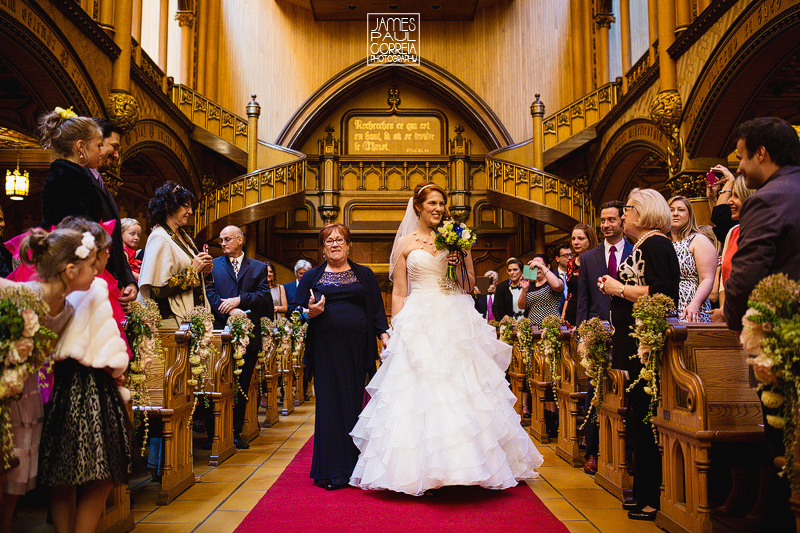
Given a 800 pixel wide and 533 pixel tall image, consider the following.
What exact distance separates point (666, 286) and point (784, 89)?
7912 mm

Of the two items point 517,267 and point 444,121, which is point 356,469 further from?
point 444,121

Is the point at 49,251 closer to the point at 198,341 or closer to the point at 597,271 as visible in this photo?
the point at 198,341

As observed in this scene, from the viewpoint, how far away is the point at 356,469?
4.10 m

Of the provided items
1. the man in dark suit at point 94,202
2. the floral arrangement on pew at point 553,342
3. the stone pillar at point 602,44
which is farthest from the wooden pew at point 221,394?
the stone pillar at point 602,44

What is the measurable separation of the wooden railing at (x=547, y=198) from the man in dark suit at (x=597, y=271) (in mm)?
8838

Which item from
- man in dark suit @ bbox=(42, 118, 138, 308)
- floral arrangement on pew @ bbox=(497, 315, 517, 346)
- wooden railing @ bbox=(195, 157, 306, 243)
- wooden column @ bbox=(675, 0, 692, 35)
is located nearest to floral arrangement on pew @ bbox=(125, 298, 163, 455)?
man in dark suit @ bbox=(42, 118, 138, 308)

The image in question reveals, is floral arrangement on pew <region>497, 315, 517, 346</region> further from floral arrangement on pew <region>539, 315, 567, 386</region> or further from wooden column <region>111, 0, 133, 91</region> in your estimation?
wooden column <region>111, 0, 133, 91</region>

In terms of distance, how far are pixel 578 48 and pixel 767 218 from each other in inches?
545

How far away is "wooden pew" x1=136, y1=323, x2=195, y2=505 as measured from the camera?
391 centimetres

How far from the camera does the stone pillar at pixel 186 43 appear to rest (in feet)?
48.0

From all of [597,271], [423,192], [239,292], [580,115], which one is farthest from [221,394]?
[580,115]

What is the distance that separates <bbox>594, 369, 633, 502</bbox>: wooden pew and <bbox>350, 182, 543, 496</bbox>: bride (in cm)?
44

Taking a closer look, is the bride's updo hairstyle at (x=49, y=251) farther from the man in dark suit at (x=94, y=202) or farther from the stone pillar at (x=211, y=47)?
the stone pillar at (x=211, y=47)

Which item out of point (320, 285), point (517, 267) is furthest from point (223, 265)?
point (517, 267)
